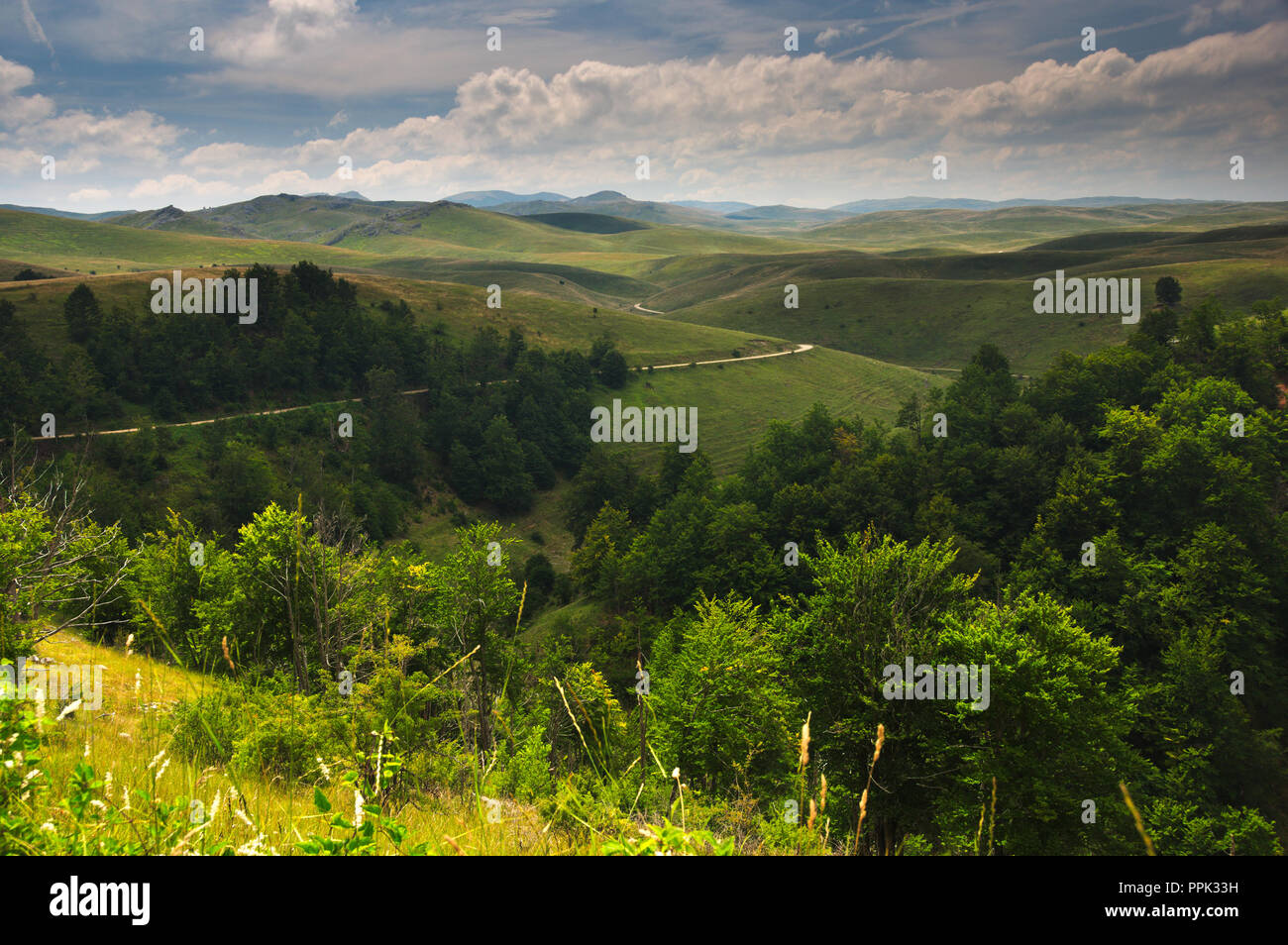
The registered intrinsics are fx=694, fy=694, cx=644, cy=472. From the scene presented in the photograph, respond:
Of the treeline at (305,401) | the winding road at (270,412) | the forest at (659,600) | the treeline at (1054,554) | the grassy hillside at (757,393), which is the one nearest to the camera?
the forest at (659,600)

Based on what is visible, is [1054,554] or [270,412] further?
[270,412]

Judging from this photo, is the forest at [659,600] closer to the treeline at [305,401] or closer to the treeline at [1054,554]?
the treeline at [1054,554]

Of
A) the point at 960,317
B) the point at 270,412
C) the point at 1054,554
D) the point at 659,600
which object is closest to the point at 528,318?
the point at 270,412

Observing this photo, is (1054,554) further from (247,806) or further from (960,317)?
(960,317)

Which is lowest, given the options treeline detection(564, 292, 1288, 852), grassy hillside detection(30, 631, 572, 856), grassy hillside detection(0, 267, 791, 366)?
treeline detection(564, 292, 1288, 852)

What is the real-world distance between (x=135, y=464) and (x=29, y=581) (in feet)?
201

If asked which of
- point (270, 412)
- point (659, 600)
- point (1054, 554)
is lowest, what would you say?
point (659, 600)

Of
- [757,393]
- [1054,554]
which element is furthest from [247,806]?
[757,393]

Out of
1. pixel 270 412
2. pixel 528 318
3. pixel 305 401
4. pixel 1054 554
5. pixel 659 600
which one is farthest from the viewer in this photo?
pixel 528 318

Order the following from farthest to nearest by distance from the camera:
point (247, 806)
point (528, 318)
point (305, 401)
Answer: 1. point (528, 318)
2. point (305, 401)
3. point (247, 806)

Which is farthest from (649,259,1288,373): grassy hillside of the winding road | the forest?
the forest

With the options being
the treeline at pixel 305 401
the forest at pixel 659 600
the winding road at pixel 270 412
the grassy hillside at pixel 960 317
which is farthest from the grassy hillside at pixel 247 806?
the grassy hillside at pixel 960 317

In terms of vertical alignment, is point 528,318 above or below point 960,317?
below

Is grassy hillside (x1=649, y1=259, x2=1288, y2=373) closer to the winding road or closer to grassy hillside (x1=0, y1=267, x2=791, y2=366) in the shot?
grassy hillside (x1=0, y1=267, x2=791, y2=366)
